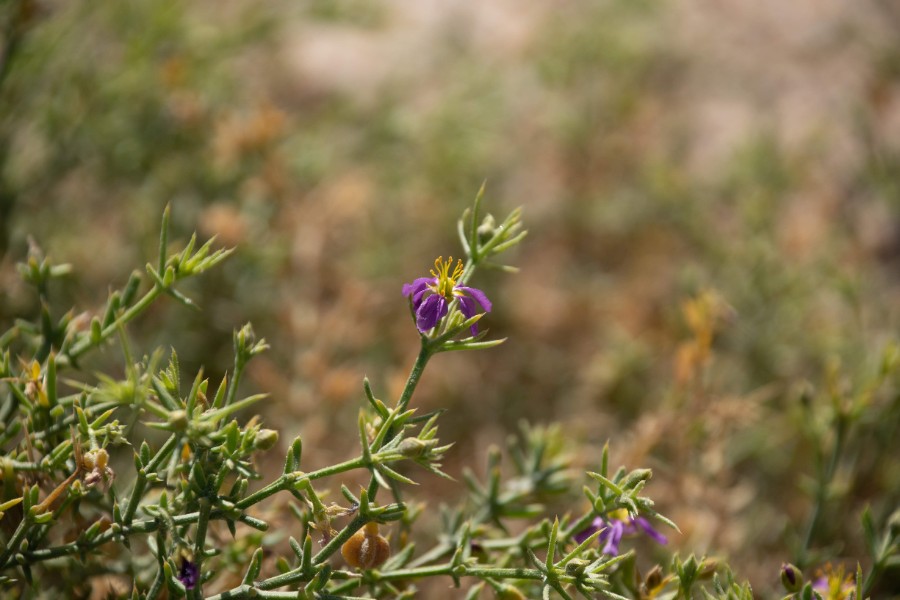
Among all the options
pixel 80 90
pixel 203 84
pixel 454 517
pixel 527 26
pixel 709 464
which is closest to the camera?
pixel 454 517

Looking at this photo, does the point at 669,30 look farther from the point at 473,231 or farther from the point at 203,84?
the point at 473,231

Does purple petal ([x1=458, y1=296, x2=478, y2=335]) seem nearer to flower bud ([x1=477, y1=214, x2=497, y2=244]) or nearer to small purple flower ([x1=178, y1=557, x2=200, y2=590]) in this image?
flower bud ([x1=477, y1=214, x2=497, y2=244])

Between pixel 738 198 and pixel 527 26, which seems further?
pixel 527 26

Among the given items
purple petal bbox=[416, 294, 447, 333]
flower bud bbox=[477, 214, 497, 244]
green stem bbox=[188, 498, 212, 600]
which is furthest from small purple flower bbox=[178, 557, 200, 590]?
flower bud bbox=[477, 214, 497, 244]

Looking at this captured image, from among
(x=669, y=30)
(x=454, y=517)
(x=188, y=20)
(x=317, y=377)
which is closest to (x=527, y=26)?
(x=669, y=30)

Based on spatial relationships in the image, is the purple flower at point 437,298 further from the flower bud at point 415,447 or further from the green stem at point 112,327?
the green stem at point 112,327
